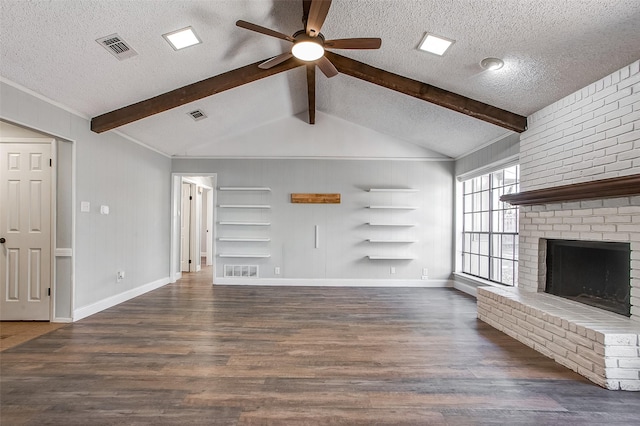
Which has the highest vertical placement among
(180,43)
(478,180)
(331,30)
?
(331,30)

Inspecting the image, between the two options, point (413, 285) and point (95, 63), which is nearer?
point (95, 63)

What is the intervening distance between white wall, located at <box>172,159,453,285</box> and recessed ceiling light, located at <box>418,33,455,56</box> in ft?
9.89

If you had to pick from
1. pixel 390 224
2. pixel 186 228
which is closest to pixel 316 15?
pixel 390 224

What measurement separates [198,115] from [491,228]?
4.95 meters

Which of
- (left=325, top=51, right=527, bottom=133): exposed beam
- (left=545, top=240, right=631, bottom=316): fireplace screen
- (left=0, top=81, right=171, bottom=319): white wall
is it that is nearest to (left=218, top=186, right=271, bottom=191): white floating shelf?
(left=0, top=81, right=171, bottom=319): white wall

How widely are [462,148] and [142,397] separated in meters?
5.57

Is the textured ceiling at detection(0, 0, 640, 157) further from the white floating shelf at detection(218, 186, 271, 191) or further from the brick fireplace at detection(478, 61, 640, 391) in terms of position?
the white floating shelf at detection(218, 186, 271, 191)

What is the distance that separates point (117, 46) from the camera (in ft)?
10.00

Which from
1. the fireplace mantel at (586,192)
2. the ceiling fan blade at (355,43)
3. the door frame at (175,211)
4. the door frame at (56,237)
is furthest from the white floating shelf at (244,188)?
the fireplace mantel at (586,192)

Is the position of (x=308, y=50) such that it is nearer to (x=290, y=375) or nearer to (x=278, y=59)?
(x=278, y=59)

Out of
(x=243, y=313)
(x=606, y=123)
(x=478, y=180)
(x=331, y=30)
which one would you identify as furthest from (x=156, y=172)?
(x=606, y=123)

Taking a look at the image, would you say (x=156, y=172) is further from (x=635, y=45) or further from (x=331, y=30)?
(x=635, y=45)

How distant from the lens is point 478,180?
5641 millimetres

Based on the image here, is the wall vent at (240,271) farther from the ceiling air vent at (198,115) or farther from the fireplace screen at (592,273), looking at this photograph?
the fireplace screen at (592,273)
